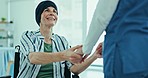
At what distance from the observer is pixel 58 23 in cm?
413

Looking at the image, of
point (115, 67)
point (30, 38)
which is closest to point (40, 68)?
point (30, 38)

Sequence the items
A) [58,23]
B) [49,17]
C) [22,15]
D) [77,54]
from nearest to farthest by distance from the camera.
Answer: [77,54] < [49,17] < [58,23] < [22,15]

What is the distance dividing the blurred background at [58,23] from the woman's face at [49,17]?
561 mm

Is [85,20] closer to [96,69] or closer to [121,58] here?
[96,69]

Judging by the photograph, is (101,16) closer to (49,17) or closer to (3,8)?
(49,17)

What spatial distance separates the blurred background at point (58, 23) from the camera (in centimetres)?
307

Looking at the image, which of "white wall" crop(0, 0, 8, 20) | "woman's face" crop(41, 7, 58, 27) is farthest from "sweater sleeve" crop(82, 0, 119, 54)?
"white wall" crop(0, 0, 8, 20)

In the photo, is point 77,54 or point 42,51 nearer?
point 77,54

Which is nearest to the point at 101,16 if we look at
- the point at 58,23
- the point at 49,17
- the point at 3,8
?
the point at 49,17

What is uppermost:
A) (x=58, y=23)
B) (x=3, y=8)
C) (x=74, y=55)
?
(x=3, y=8)

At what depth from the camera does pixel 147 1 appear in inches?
39.3

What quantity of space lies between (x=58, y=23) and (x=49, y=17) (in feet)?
7.12

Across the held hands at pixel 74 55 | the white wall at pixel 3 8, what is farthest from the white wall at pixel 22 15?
the held hands at pixel 74 55

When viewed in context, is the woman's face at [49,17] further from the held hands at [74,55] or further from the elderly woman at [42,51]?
the held hands at [74,55]
